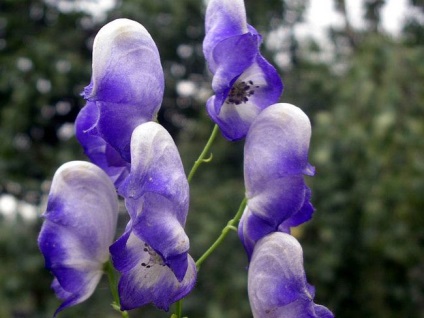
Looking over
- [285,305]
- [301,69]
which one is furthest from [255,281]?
[301,69]

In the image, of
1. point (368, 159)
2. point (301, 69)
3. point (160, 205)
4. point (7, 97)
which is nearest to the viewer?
point (160, 205)

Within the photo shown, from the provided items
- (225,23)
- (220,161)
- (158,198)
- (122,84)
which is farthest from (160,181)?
(220,161)

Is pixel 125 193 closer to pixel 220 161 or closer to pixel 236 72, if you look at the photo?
pixel 236 72

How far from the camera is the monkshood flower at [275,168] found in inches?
35.1

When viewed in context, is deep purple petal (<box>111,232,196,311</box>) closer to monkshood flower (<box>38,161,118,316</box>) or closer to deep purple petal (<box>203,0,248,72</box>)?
monkshood flower (<box>38,161,118,316</box>)

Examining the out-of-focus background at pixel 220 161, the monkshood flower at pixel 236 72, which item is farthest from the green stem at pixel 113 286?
the out-of-focus background at pixel 220 161

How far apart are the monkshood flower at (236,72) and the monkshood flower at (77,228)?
0.18 m

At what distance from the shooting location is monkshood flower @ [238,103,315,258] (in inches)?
35.1

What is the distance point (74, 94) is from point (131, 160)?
151 inches

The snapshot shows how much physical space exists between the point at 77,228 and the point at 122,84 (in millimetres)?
193

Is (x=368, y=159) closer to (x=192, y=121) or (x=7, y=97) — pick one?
(x=192, y=121)

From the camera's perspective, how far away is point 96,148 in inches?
38.7

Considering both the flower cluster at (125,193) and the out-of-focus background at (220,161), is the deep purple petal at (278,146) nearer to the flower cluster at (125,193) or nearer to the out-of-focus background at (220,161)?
the flower cluster at (125,193)

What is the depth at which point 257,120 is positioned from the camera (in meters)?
0.94
